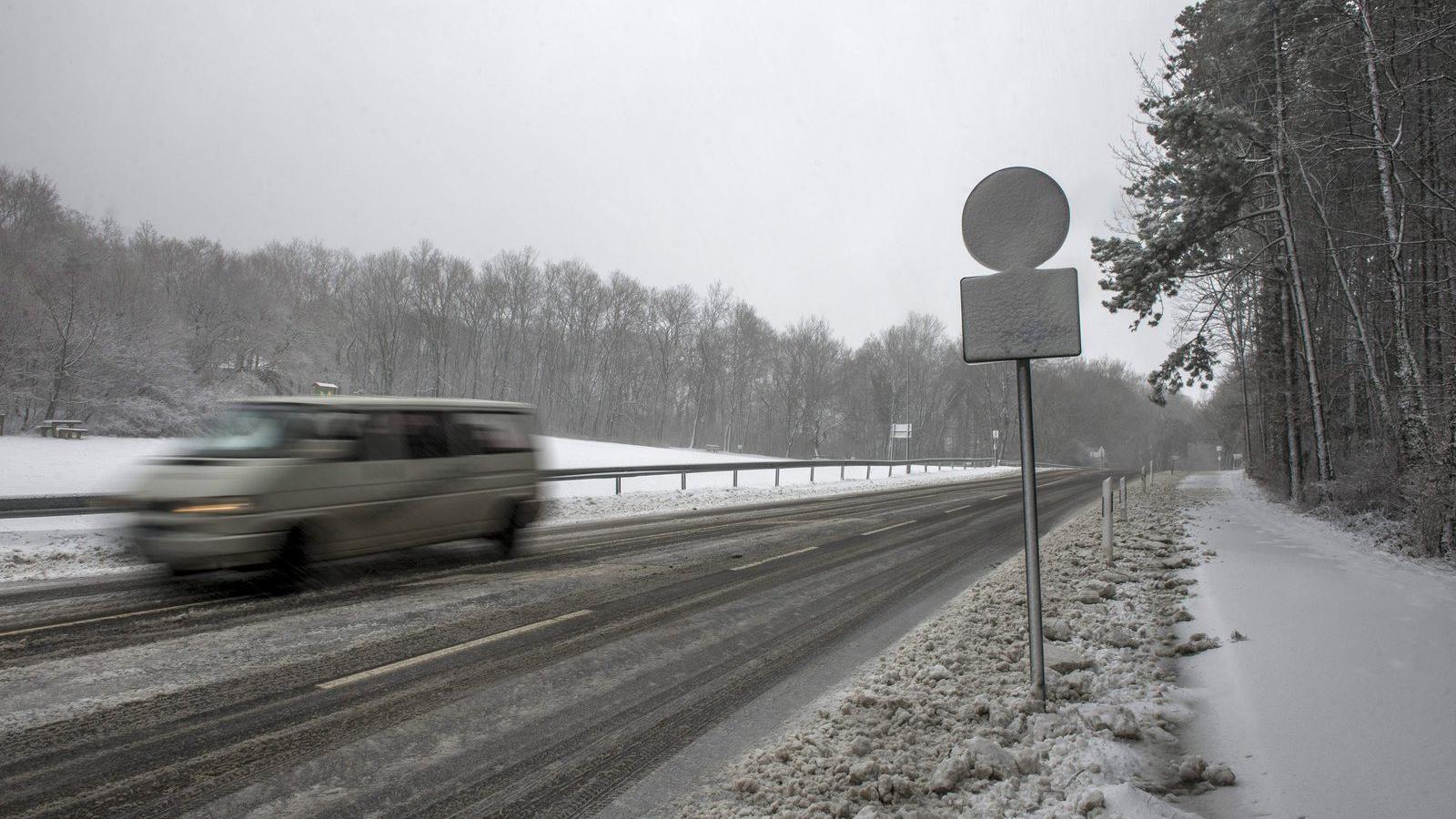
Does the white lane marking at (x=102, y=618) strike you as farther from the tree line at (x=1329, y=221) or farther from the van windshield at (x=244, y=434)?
the tree line at (x=1329, y=221)

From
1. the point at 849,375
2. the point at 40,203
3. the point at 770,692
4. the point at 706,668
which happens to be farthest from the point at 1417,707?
the point at 849,375

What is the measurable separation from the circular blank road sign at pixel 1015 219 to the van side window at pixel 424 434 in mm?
6357

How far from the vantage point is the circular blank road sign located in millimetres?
3762

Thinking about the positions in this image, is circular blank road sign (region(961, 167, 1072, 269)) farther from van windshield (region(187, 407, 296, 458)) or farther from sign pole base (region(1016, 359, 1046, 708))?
van windshield (region(187, 407, 296, 458))

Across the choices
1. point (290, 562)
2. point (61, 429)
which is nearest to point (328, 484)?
point (290, 562)

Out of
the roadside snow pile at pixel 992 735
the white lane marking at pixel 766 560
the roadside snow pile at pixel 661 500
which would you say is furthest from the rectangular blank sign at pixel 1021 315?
the roadside snow pile at pixel 661 500

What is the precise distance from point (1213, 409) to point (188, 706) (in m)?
76.1


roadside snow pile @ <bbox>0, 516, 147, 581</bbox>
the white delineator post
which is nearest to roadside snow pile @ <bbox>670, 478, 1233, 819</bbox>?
the white delineator post

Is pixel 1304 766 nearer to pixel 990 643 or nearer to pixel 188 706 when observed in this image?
pixel 990 643

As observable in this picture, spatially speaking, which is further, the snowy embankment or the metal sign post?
the snowy embankment

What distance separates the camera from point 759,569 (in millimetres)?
8258

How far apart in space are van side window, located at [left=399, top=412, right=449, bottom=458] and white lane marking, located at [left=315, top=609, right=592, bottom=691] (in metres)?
3.12

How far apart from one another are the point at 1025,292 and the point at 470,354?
63.6 metres

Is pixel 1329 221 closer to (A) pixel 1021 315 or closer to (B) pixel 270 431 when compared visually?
(A) pixel 1021 315
